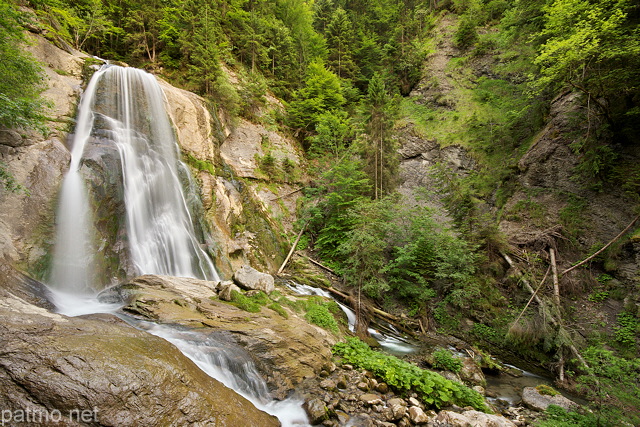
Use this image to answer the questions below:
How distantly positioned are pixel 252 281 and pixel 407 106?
20941 mm

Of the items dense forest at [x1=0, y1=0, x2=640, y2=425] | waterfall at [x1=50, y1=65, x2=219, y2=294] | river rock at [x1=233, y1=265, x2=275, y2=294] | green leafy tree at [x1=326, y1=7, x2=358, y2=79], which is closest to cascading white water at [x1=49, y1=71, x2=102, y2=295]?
waterfall at [x1=50, y1=65, x2=219, y2=294]

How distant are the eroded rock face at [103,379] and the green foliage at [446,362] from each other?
5247 mm

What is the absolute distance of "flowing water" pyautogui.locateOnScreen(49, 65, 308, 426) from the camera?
441 cm

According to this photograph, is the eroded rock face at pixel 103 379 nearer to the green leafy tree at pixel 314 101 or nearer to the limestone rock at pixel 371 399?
the limestone rock at pixel 371 399

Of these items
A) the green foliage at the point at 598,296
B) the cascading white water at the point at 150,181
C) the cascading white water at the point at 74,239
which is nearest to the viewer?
the cascading white water at the point at 74,239

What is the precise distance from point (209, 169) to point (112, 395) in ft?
35.4

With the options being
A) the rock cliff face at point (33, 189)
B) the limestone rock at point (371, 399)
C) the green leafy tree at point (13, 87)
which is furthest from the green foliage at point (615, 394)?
the green leafy tree at point (13, 87)

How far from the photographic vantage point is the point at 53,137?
8.11 m

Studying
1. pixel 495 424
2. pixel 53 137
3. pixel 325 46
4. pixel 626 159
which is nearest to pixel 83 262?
pixel 53 137

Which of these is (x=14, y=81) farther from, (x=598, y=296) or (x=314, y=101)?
(x=598, y=296)

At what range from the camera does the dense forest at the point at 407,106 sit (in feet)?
26.8

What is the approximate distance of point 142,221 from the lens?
336 inches

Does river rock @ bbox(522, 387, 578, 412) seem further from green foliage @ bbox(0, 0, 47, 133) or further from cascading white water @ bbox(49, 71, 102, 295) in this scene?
green foliage @ bbox(0, 0, 47, 133)

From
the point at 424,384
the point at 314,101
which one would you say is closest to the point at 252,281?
the point at 424,384
